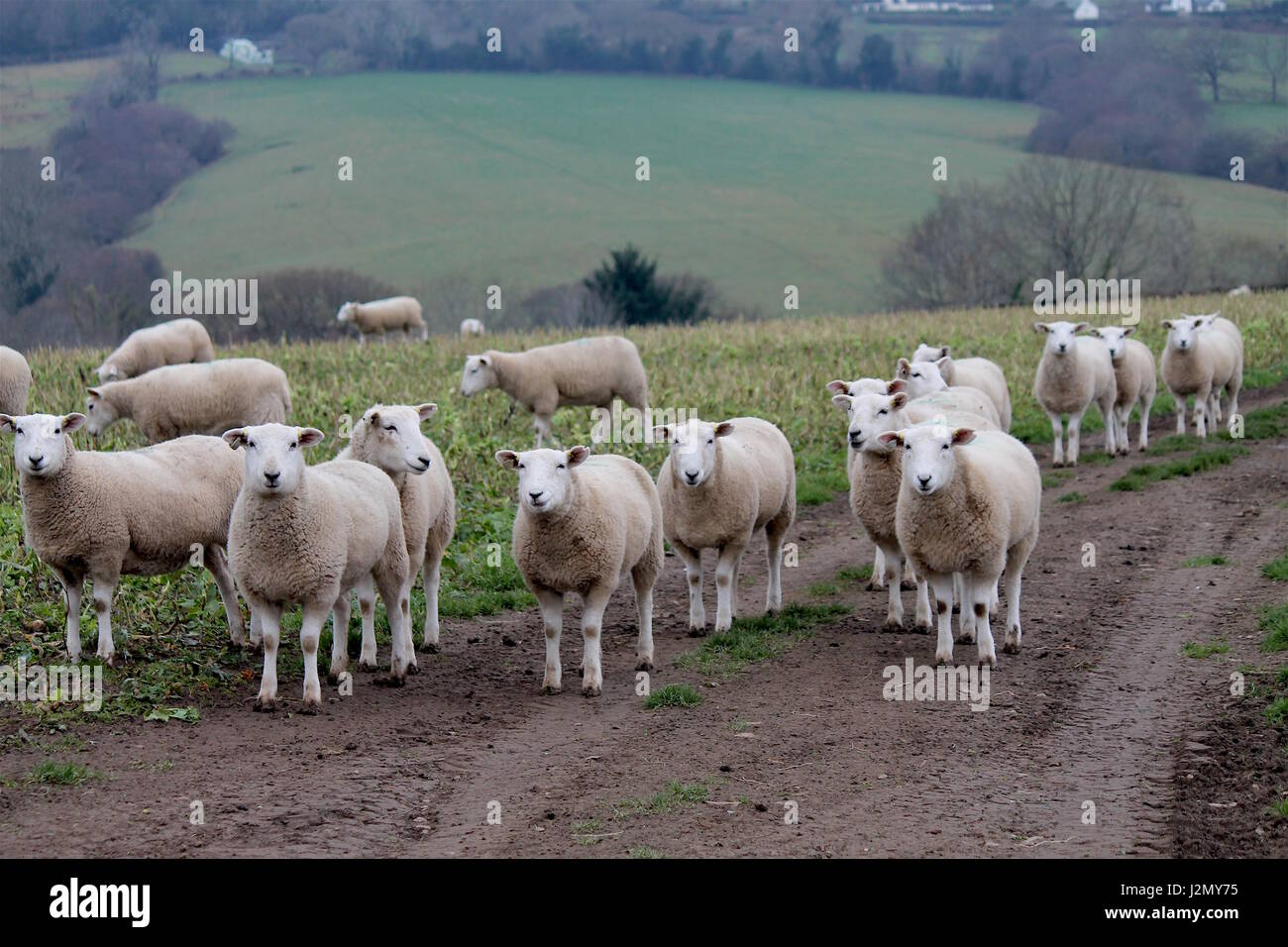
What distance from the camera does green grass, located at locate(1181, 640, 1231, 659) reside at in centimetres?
946

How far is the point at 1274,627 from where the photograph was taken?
384 inches

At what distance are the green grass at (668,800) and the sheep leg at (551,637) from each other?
2122mm

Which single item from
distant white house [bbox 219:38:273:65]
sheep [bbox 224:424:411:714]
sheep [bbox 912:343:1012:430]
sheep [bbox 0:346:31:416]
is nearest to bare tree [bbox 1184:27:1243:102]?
distant white house [bbox 219:38:273:65]

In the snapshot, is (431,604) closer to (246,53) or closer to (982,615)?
(982,615)

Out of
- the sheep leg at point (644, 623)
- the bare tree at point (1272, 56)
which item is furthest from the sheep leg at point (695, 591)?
the bare tree at point (1272, 56)

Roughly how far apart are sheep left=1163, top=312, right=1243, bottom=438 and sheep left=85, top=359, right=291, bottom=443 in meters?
12.1

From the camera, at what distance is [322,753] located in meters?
7.66

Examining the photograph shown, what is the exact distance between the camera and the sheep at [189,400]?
16281mm

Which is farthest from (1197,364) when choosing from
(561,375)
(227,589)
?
(227,589)

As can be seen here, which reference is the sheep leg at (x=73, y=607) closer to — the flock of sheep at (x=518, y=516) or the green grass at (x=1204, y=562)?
the flock of sheep at (x=518, y=516)

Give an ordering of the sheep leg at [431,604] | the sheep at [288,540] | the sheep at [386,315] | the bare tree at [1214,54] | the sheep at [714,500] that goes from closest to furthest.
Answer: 1. the sheep at [288,540]
2. the sheep leg at [431,604]
3. the sheep at [714,500]
4. the sheep at [386,315]
5. the bare tree at [1214,54]
